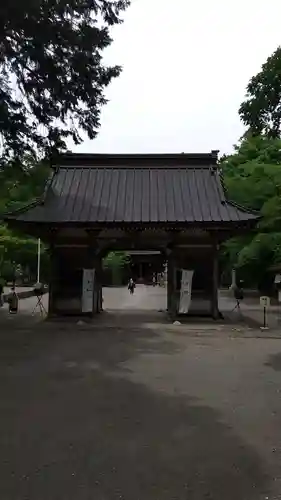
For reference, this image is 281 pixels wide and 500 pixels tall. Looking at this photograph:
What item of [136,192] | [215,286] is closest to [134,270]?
[136,192]

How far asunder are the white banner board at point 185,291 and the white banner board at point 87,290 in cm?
341

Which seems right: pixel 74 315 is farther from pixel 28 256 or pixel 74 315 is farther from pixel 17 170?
pixel 28 256

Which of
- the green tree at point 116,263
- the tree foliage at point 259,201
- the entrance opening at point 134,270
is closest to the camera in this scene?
the tree foliage at point 259,201

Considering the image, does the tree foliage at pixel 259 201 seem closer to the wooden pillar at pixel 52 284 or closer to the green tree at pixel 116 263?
the wooden pillar at pixel 52 284

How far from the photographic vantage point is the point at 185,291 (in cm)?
2127

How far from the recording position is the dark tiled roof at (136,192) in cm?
2109

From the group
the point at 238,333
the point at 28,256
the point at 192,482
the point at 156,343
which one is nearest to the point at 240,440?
the point at 192,482

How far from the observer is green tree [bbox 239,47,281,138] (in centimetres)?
1116

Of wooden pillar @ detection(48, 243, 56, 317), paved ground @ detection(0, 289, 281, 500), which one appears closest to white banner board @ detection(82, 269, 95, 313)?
wooden pillar @ detection(48, 243, 56, 317)

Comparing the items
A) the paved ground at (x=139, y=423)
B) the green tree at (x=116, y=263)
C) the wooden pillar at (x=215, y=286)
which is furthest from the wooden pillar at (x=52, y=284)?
the green tree at (x=116, y=263)

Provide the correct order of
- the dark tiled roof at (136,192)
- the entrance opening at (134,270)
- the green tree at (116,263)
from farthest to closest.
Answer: the green tree at (116,263), the entrance opening at (134,270), the dark tiled roof at (136,192)

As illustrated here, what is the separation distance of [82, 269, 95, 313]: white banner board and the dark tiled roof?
80.6 inches

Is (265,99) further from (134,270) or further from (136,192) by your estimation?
(134,270)

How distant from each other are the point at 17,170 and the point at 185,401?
13.1 m
